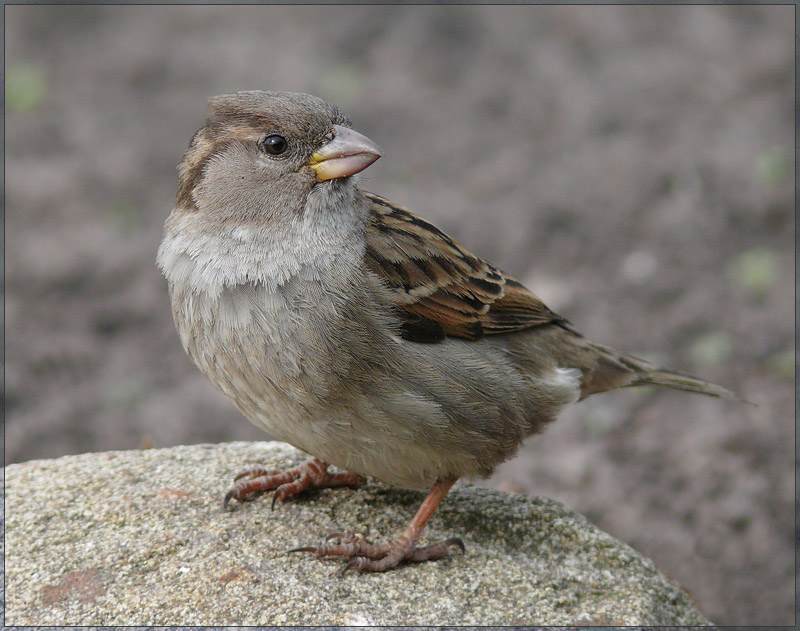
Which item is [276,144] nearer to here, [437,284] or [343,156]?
[343,156]

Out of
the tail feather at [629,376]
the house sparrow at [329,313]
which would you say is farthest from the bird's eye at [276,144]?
the tail feather at [629,376]

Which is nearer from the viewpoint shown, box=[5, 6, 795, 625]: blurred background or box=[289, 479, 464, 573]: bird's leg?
box=[289, 479, 464, 573]: bird's leg

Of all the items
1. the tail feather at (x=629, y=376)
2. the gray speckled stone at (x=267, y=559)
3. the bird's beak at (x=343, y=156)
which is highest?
the bird's beak at (x=343, y=156)

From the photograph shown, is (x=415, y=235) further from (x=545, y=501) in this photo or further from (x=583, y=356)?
(x=545, y=501)

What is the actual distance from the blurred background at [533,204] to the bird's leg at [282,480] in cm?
13

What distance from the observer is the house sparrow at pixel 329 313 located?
319 centimetres

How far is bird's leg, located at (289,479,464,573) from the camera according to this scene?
3.29 metres

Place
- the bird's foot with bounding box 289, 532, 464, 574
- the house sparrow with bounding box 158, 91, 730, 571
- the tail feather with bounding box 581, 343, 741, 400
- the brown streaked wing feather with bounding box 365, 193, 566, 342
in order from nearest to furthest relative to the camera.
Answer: the house sparrow with bounding box 158, 91, 730, 571 → the bird's foot with bounding box 289, 532, 464, 574 → the brown streaked wing feather with bounding box 365, 193, 566, 342 → the tail feather with bounding box 581, 343, 741, 400

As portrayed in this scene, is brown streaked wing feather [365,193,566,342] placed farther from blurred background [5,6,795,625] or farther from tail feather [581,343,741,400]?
blurred background [5,6,795,625]

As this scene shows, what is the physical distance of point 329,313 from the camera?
10.5 feet

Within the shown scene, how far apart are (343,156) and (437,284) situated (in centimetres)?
65

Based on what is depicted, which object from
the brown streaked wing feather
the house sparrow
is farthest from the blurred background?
the brown streaked wing feather

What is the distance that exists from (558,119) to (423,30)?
1679 mm

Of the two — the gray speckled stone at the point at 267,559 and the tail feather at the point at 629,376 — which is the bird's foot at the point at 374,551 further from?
the tail feather at the point at 629,376
